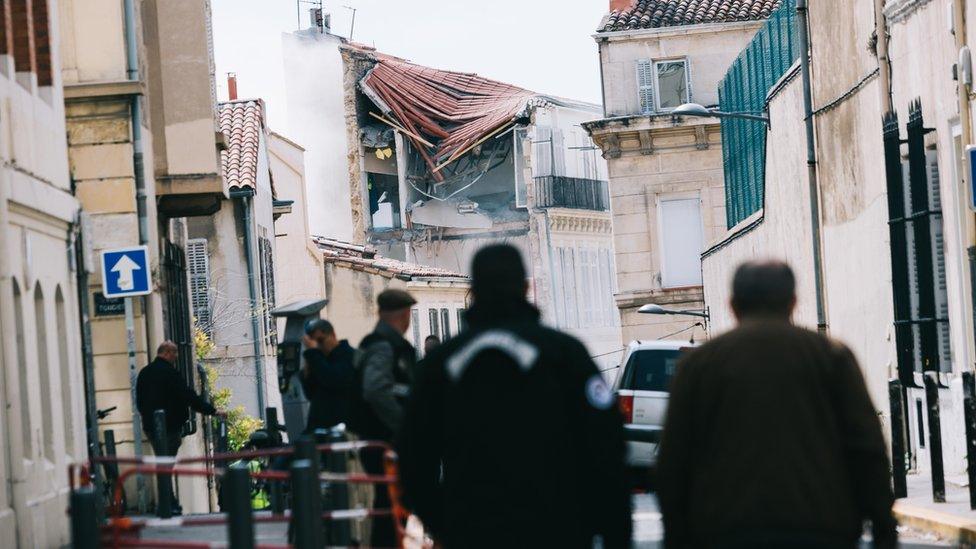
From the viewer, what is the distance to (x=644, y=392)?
2139 centimetres

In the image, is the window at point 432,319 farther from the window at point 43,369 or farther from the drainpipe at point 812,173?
the window at point 43,369

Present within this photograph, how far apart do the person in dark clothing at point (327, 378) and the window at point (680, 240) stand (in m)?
39.1

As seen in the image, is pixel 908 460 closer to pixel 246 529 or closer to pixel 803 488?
pixel 246 529

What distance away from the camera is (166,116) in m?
27.7

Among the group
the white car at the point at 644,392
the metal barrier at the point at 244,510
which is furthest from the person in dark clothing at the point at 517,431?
the white car at the point at 644,392

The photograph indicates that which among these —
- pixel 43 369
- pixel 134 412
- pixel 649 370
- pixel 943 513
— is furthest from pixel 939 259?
pixel 43 369

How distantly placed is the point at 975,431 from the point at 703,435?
9.68 meters

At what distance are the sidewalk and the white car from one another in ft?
9.81

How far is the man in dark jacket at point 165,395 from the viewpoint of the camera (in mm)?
20750

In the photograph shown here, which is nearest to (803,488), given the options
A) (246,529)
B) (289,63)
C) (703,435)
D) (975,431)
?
(703,435)

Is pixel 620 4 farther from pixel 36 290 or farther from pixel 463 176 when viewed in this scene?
pixel 36 290

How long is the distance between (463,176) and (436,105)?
269cm

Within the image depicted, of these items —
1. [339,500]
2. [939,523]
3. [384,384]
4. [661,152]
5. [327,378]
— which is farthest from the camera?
[661,152]

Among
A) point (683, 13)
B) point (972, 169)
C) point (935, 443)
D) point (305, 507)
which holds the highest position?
point (683, 13)
